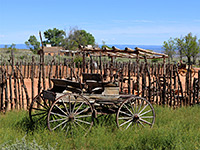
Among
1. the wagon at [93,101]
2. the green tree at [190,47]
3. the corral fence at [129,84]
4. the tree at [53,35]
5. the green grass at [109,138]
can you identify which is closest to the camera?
the green grass at [109,138]

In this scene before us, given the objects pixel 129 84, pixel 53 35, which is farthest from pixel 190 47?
pixel 129 84

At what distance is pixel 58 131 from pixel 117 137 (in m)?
1.01

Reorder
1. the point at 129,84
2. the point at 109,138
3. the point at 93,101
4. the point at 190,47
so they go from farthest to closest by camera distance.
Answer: the point at 190,47 < the point at 129,84 < the point at 93,101 < the point at 109,138

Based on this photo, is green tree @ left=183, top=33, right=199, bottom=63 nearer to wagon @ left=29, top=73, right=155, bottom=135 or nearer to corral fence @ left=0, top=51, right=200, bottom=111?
corral fence @ left=0, top=51, right=200, bottom=111

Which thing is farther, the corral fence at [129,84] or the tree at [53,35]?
the tree at [53,35]

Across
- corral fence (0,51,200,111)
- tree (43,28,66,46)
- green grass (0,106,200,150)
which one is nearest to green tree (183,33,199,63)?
tree (43,28,66,46)

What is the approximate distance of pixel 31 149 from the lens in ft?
12.0

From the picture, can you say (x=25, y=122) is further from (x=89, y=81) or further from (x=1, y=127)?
(x=89, y=81)

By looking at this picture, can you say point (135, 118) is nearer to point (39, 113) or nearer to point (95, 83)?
point (95, 83)

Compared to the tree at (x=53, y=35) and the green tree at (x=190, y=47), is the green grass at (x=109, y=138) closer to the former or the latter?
the green tree at (x=190, y=47)

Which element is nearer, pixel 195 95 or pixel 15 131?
pixel 15 131

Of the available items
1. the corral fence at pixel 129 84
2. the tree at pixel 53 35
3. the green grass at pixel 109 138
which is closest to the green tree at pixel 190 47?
the tree at pixel 53 35

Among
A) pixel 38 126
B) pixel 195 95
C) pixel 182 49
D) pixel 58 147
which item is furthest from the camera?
Result: pixel 182 49

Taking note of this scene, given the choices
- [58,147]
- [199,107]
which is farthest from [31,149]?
[199,107]
